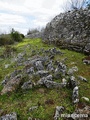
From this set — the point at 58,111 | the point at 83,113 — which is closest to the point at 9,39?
the point at 58,111

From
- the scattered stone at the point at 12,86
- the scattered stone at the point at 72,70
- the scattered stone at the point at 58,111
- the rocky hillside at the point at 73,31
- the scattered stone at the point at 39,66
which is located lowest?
the scattered stone at the point at 58,111

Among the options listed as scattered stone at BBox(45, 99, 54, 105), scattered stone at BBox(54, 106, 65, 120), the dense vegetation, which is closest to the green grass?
scattered stone at BBox(45, 99, 54, 105)

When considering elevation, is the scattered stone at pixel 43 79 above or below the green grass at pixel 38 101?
above

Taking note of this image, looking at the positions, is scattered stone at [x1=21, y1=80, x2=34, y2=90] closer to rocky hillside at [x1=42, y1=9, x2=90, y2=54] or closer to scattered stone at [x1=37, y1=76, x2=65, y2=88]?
scattered stone at [x1=37, y1=76, x2=65, y2=88]

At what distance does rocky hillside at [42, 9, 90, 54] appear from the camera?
25.6 m

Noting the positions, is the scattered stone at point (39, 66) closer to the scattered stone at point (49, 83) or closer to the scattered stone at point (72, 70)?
the scattered stone at point (72, 70)

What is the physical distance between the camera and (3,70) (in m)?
21.0

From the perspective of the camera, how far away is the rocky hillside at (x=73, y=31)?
25594mm

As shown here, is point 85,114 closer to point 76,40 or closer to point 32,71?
point 32,71

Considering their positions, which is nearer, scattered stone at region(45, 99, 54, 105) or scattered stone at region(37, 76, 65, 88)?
scattered stone at region(45, 99, 54, 105)

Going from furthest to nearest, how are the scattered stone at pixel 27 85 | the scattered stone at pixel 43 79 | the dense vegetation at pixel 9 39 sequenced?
the dense vegetation at pixel 9 39
the scattered stone at pixel 43 79
the scattered stone at pixel 27 85

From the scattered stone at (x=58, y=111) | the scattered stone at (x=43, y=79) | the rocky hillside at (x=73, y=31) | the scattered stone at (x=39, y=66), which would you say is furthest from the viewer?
the rocky hillside at (x=73, y=31)

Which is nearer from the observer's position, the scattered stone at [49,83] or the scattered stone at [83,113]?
the scattered stone at [83,113]

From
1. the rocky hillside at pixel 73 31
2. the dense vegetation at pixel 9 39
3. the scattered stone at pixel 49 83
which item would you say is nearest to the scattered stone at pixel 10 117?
the scattered stone at pixel 49 83
